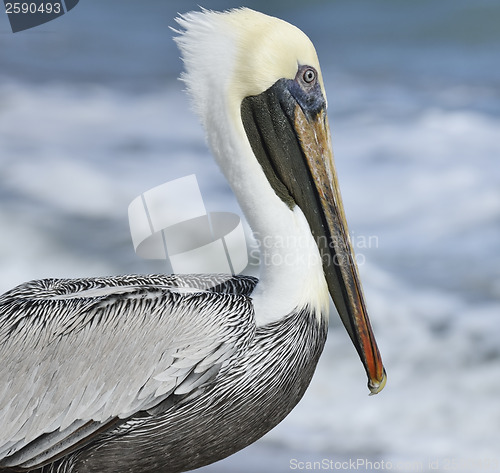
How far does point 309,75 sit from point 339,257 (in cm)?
97

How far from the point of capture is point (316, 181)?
158 inches

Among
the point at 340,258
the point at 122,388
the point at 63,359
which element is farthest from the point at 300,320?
the point at 63,359

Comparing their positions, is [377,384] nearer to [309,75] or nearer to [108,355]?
[108,355]

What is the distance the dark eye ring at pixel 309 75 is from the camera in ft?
12.8

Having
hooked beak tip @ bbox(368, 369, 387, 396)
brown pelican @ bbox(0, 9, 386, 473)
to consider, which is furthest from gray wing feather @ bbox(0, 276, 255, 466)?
hooked beak tip @ bbox(368, 369, 387, 396)

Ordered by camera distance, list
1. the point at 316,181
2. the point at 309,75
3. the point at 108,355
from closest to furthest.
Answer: the point at 108,355, the point at 309,75, the point at 316,181

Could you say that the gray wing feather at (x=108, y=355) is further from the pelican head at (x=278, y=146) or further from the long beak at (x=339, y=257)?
the long beak at (x=339, y=257)

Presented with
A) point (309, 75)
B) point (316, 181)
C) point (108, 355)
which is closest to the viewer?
point (108, 355)

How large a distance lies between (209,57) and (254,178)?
0.65 m

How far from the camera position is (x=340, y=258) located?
13.3ft

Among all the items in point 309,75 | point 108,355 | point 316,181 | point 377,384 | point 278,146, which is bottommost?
point 377,384

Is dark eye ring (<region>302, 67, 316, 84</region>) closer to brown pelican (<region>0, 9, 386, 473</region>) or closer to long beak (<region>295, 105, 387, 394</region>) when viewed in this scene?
brown pelican (<region>0, 9, 386, 473</region>)

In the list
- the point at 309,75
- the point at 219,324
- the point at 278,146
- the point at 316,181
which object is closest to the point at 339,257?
the point at 316,181

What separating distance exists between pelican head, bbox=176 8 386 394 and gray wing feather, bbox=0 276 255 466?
0.33 m
